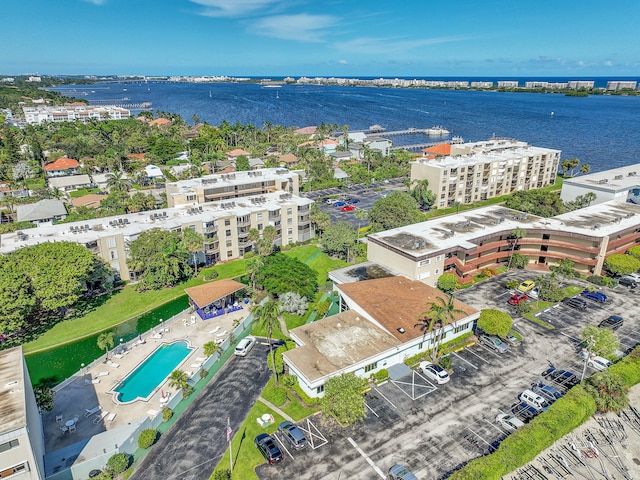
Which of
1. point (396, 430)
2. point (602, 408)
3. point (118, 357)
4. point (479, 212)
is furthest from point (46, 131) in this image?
point (602, 408)

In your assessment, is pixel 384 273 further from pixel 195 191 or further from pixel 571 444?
pixel 195 191

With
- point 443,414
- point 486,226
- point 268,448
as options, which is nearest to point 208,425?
point 268,448

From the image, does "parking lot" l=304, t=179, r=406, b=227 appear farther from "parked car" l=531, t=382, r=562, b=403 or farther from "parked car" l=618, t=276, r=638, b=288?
"parked car" l=531, t=382, r=562, b=403

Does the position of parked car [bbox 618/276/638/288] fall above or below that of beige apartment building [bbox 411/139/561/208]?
below

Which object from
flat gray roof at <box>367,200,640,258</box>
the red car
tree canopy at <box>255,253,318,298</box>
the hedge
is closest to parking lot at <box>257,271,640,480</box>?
the hedge

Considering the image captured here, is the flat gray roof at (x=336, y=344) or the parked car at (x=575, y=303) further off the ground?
the flat gray roof at (x=336, y=344)

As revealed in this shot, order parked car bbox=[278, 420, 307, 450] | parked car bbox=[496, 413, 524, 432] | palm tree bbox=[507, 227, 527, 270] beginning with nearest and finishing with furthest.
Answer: parked car bbox=[278, 420, 307, 450]
parked car bbox=[496, 413, 524, 432]
palm tree bbox=[507, 227, 527, 270]

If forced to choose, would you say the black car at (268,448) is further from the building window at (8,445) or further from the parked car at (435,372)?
the parked car at (435,372)

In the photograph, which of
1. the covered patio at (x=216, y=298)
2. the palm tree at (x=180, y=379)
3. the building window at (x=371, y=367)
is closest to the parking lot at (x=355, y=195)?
the covered patio at (x=216, y=298)
